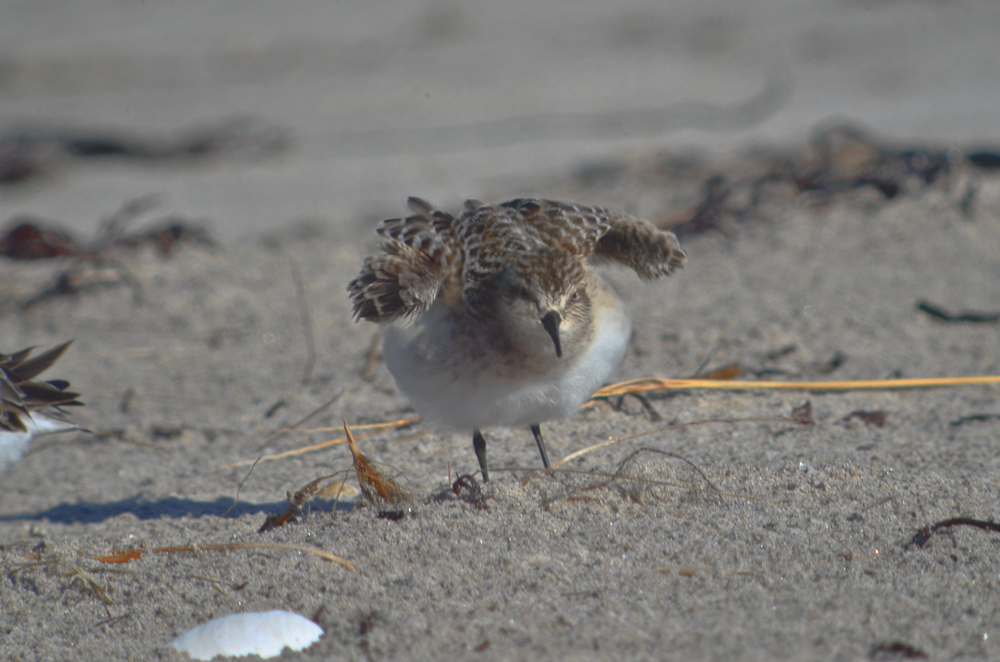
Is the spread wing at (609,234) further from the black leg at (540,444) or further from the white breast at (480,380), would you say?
the black leg at (540,444)

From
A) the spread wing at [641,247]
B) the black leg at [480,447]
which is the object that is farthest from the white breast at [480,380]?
the spread wing at [641,247]

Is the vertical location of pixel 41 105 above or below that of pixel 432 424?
above

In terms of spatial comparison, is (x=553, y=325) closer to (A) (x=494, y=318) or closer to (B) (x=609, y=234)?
(A) (x=494, y=318)

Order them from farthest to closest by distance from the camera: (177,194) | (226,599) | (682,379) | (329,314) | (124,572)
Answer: (177,194) → (329,314) → (682,379) → (124,572) → (226,599)

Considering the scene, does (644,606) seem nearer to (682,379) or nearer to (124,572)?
(124,572)

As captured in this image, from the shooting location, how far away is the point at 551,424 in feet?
11.5

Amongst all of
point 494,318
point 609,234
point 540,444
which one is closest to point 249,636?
point 494,318

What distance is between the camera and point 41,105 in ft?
32.2

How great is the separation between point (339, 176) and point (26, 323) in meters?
3.20

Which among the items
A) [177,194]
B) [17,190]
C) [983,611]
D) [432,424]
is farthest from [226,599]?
[17,190]

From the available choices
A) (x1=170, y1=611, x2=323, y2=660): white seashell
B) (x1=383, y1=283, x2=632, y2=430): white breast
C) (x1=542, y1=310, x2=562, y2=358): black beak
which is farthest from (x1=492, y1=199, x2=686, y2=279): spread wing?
(x1=170, y1=611, x2=323, y2=660): white seashell

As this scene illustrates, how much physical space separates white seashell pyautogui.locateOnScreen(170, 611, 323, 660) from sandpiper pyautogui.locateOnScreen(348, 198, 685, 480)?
87cm

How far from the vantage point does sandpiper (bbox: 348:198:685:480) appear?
2641mm

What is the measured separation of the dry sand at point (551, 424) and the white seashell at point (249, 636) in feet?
0.22
